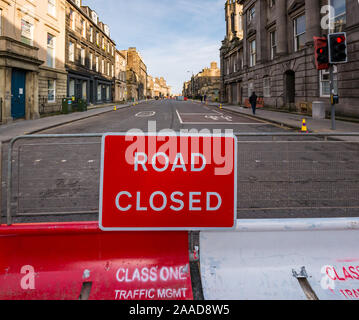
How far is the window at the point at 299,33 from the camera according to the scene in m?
22.0

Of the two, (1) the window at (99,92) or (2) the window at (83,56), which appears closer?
(2) the window at (83,56)

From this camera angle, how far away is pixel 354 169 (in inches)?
162

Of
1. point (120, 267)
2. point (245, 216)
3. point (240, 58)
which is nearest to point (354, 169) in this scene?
point (245, 216)

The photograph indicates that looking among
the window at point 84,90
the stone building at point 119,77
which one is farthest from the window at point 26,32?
the stone building at point 119,77

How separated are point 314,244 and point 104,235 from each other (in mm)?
2398

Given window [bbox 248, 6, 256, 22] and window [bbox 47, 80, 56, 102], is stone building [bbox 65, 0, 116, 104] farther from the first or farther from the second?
window [bbox 248, 6, 256, 22]

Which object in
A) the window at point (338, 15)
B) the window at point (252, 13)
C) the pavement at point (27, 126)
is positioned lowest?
the pavement at point (27, 126)

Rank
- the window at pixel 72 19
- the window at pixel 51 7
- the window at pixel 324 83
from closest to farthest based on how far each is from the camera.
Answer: the window at pixel 324 83, the window at pixel 51 7, the window at pixel 72 19

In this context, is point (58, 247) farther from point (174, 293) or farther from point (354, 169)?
point (354, 169)

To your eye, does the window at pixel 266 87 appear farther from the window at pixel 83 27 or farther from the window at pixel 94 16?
the window at pixel 94 16

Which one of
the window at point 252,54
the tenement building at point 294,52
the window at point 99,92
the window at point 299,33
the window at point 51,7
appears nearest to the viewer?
the tenement building at point 294,52

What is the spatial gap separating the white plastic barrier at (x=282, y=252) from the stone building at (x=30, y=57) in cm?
1818

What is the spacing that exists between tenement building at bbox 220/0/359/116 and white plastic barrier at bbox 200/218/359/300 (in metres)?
16.2
